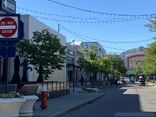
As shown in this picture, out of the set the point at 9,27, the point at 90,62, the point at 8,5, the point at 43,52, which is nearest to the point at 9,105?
the point at 9,27

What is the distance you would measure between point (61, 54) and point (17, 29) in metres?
18.6

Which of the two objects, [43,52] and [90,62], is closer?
[43,52]

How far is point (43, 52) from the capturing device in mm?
33062

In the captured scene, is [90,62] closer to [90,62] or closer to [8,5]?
[90,62]

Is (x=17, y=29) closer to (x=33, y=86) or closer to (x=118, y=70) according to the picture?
(x=33, y=86)

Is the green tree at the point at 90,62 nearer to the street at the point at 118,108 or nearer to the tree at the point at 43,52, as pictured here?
the street at the point at 118,108

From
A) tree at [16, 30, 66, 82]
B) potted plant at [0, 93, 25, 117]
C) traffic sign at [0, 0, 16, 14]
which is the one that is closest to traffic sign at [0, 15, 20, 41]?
potted plant at [0, 93, 25, 117]

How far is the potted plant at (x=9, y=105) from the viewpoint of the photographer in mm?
15742

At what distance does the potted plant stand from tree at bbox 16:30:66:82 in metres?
16.7

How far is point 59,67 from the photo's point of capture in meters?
33.7

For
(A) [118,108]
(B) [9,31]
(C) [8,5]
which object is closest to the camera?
(B) [9,31]

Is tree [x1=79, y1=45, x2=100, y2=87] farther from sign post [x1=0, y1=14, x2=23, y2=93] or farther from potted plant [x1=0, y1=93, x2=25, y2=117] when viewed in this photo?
sign post [x1=0, y1=14, x2=23, y2=93]

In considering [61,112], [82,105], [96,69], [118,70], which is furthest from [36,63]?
[118,70]

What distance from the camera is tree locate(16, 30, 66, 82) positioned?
3294cm
